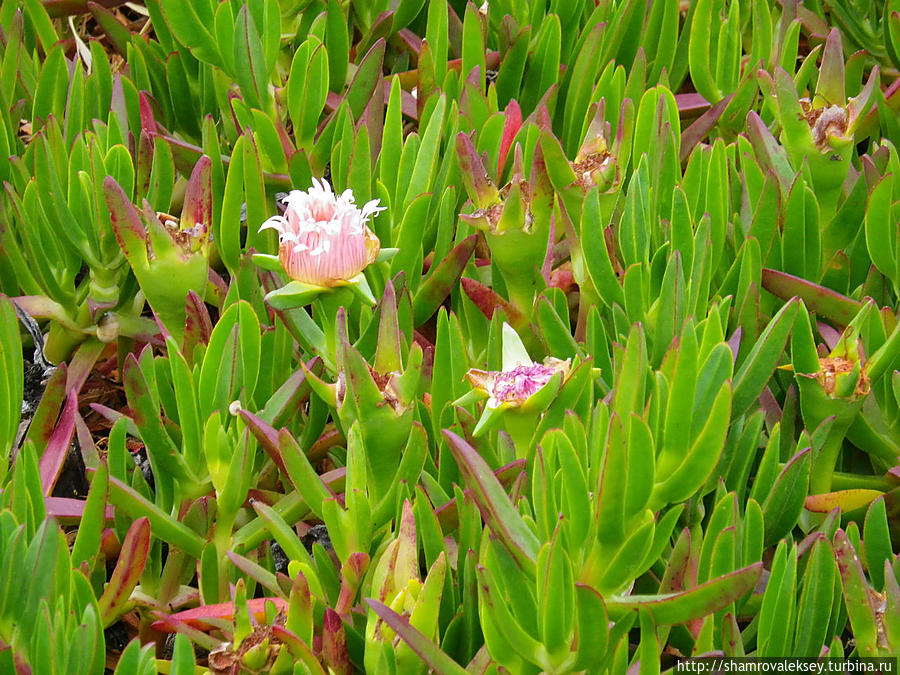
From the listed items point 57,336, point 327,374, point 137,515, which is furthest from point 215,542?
point 57,336

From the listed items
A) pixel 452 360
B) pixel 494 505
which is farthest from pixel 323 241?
pixel 494 505

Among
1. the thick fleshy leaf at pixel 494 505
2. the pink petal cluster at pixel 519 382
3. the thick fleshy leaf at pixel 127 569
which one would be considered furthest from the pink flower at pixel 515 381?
the thick fleshy leaf at pixel 127 569

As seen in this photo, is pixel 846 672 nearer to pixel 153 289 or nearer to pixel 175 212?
pixel 153 289

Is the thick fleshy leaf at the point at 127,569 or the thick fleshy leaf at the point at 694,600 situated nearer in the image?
the thick fleshy leaf at the point at 694,600

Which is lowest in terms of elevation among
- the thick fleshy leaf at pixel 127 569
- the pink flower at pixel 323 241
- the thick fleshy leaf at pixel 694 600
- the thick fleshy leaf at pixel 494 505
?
the thick fleshy leaf at pixel 127 569

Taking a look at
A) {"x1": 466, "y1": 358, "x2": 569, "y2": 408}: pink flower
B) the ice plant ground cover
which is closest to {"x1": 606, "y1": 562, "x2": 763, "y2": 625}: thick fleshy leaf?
the ice plant ground cover

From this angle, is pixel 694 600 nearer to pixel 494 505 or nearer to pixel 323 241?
pixel 494 505

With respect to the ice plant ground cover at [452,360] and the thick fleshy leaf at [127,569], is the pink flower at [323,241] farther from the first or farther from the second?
the thick fleshy leaf at [127,569]

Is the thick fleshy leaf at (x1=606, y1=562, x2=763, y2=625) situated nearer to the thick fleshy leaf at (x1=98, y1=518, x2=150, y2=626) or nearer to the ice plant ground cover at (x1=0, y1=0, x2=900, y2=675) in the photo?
the ice plant ground cover at (x1=0, y1=0, x2=900, y2=675)
